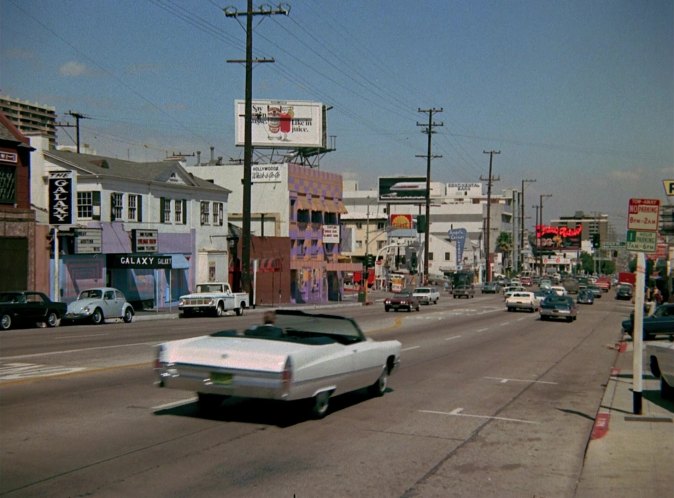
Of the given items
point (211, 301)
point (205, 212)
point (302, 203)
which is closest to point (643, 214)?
point (211, 301)

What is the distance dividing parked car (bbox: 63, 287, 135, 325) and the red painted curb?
26780 mm

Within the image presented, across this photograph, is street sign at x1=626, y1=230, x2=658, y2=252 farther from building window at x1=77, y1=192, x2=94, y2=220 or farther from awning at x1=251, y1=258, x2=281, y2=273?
awning at x1=251, y1=258, x2=281, y2=273

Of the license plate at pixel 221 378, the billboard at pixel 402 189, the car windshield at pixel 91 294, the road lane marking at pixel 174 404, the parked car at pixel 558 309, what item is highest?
the billboard at pixel 402 189

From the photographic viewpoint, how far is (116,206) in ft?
151

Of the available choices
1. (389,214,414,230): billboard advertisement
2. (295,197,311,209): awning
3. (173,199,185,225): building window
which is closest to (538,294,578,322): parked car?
(173,199,185,225): building window

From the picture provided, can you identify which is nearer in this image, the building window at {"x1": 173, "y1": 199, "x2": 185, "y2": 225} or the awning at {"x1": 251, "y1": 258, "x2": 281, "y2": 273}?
the building window at {"x1": 173, "y1": 199, "x2": 185, "y2": 225}

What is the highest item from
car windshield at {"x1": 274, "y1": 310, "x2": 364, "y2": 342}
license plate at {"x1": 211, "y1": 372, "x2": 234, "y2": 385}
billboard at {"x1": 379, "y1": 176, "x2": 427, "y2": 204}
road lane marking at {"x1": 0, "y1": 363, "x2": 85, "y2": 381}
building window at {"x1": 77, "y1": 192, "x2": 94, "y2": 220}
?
billboard at {"x1": 379, "y1": 176, "x2": 427, "y2": 204}

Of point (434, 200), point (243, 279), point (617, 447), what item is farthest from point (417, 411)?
point (434, 200)

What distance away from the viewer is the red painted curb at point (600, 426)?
1099 cm

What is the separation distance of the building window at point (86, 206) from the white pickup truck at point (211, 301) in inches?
298

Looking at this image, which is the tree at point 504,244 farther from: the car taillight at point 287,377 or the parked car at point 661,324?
the car taillight at point 287,377

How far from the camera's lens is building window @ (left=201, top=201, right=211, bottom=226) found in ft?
→ 180

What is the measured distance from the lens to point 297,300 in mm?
64500

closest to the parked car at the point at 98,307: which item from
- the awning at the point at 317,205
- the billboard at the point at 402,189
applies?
the awning at the point at 317,205
